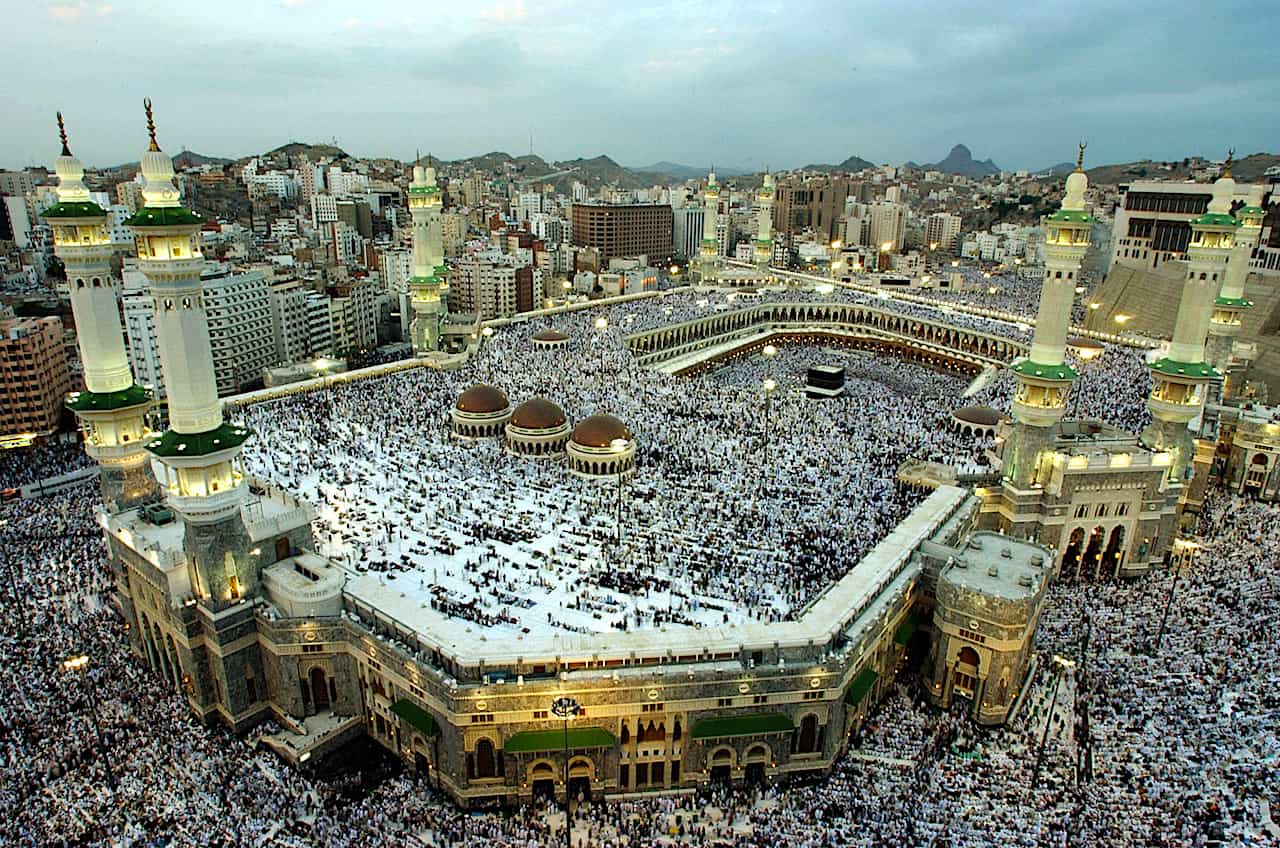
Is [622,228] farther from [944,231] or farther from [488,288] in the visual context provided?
[944,231]

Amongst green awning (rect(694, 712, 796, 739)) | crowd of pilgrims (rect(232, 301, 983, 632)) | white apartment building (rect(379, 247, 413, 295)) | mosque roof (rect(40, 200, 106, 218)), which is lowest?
green awning (rect(694, 712, 796, 739))

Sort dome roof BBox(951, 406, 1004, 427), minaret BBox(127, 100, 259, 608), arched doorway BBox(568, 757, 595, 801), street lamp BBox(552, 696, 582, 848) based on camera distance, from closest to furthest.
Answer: street lamp BBox(552, 696, 582, 848) < arched doorway BBox(568, 757, 595, 801) < minaret BBox(127, 100, 259, 608) < dome roof BBox(951, 406, 1004, 427)

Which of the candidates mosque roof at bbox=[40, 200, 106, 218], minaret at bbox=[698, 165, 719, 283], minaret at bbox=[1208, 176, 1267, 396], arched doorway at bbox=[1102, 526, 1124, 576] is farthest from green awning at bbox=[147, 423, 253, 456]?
minaret at bbox=[698, 165, 719, 283]

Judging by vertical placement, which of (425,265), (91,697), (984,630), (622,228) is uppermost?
(425,265)

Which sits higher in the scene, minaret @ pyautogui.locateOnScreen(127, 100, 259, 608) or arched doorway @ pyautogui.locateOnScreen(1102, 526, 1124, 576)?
minaret @ pyautogui.locateOnScreen(127, 100, 259, 608)

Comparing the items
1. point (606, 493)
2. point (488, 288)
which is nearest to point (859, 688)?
point (606, 493)

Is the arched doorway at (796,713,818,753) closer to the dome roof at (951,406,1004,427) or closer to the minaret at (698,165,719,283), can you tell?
the dome roof at (951,406,1004,427)
